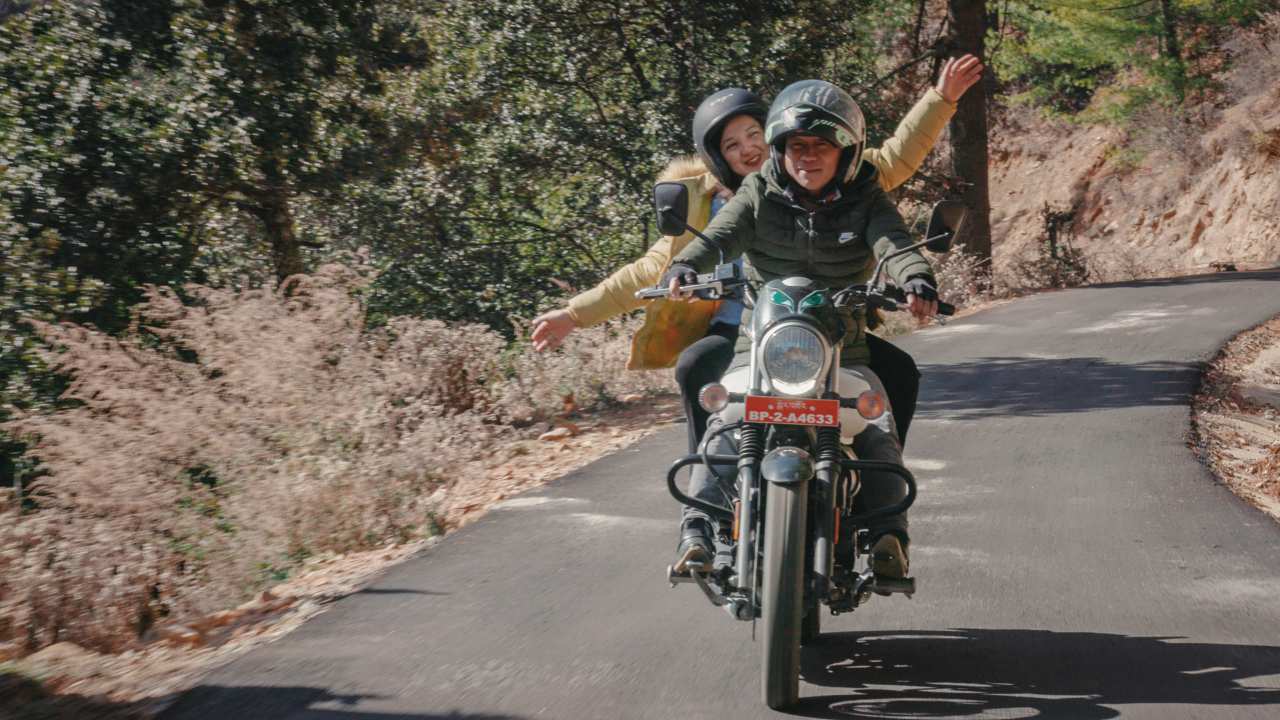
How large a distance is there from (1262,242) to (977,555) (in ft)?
86.4

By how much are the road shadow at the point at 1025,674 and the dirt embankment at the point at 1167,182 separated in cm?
1927

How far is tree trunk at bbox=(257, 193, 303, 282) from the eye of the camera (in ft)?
46.4

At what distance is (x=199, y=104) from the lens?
487 inches

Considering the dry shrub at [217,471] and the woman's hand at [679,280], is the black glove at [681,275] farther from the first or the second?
the dry shrub at [217,471]

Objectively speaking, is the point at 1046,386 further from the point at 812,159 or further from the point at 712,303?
the point at 812,159

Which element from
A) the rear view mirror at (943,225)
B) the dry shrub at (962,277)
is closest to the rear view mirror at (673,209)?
the rear view mirror at (943,225)

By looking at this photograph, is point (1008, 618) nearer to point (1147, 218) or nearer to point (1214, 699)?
point (1214, 699)

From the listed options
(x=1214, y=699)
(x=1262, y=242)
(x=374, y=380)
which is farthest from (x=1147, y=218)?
(x=1214, y=699)

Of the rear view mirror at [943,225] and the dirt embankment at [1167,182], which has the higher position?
the dirt embankment at [1167,182]

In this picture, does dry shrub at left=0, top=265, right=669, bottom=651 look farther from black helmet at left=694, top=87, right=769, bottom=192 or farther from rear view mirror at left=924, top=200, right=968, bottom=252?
rear view mirror at left=924, top=200, right=968, bottom=252

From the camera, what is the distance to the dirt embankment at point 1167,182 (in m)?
29.2

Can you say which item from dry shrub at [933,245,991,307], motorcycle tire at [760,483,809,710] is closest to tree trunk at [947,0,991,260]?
dry shrub at [933,245,991,307]

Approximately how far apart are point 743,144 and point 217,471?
3.90 m

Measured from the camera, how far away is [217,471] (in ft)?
24.3
